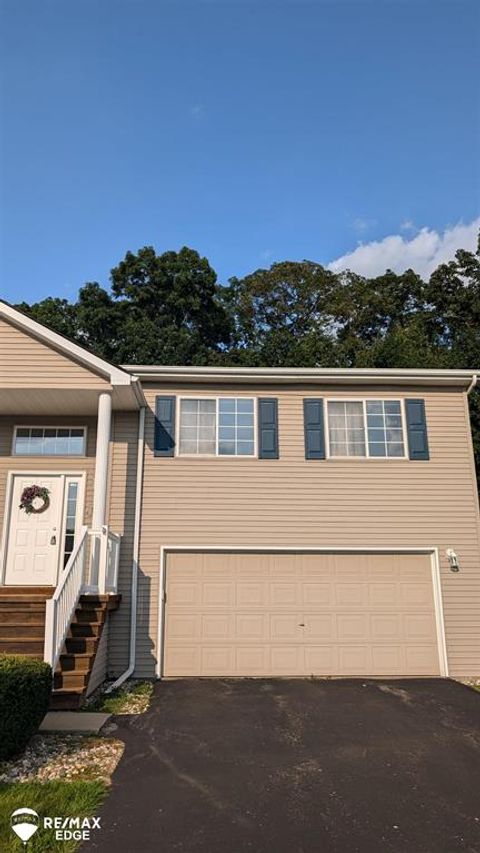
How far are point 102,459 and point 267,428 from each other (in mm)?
2801

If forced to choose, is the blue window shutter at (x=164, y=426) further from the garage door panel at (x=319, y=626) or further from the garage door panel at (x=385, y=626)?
the garage door panel at (x=385, y=626)

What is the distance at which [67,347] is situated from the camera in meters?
7.88

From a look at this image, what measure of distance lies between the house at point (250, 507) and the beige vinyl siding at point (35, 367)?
0.8 inches

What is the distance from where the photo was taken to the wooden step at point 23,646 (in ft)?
18.9

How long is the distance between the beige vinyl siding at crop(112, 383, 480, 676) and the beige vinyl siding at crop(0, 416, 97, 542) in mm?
920

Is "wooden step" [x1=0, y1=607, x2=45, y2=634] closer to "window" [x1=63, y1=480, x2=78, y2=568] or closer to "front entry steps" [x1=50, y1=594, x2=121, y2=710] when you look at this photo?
"front entry steps" [x1=50, y1=594, x2=121, y2=710]

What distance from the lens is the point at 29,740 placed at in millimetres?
4703

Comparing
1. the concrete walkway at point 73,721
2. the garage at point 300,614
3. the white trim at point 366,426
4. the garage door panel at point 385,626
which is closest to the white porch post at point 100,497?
the garage at point 300,614

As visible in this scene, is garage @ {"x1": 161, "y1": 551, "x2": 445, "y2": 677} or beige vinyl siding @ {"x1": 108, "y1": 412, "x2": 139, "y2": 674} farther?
garage @ {"x1": 161, "y1": 551, "x2": 445, "y2": 677}

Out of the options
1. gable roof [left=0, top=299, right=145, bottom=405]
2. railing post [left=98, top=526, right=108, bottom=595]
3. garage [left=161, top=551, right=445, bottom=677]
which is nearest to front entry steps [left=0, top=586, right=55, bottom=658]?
railing post [left=98, top=526, right=108, bottom=595]

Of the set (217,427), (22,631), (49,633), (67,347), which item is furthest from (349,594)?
(67,347)

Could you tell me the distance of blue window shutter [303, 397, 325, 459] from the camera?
8.99m

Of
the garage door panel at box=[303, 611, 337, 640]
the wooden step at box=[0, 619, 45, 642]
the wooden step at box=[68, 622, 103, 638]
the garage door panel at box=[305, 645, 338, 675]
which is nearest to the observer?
the wooden step at box=[0, 619, 45, 642]

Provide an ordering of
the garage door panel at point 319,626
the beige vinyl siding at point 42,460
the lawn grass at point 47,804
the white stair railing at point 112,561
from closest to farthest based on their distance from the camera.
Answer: the lawn grass at point 47,804, the white stair railing at point 112,561, the garage door panel at point 319,626, the beige vinyl siding at point 42,460
